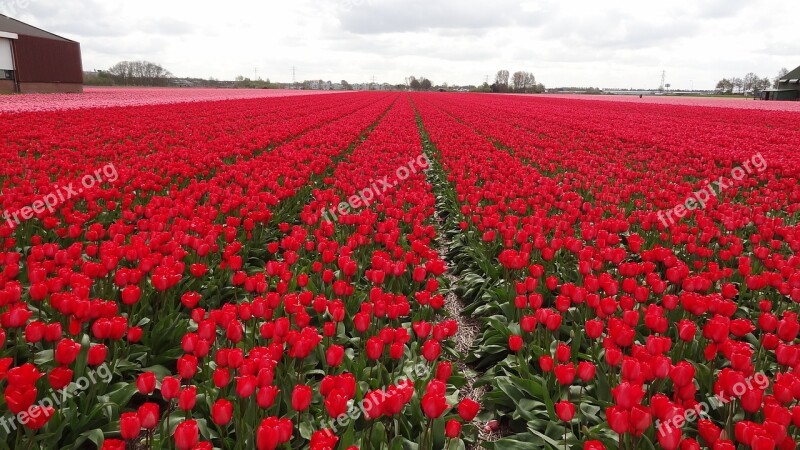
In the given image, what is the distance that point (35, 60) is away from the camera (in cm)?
4166

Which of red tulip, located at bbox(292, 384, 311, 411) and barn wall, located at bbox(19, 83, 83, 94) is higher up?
barn wall, located at bbox(19, 83, 83, 94)

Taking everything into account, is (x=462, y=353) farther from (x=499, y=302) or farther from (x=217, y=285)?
(x=217, y=285)

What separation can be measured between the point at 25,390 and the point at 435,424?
1.79 m

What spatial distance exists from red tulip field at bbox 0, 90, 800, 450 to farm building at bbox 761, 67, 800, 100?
236ft

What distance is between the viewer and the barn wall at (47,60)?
40375 millimetres

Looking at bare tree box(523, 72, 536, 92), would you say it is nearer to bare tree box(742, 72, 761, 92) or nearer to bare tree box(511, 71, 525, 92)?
bare tree box(511, 71, 525, 92)

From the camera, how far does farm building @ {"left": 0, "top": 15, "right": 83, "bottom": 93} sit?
129ft

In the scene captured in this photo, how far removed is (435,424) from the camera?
2785 mm

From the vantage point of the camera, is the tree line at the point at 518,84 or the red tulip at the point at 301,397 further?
the tree line at the point at 518,84

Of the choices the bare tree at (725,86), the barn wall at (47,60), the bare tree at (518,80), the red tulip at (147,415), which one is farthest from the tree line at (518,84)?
the red tulip at (147,415)

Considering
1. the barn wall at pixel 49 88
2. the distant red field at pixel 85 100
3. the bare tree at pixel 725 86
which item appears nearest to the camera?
the distant red field at pixel 85 100

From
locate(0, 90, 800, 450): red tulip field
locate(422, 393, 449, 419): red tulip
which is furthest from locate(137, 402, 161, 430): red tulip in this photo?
locate(422, 393, 449, 419): red tulip

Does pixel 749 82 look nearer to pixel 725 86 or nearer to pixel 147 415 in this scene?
pixel 725 86

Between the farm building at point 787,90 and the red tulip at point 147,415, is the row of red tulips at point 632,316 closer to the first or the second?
the red tulip at point 147,415
